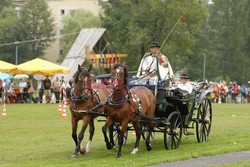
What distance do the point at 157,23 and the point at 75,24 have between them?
134ft

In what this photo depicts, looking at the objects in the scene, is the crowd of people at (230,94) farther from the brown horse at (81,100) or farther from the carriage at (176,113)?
the brown horse at (81,100)

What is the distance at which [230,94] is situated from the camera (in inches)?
2274

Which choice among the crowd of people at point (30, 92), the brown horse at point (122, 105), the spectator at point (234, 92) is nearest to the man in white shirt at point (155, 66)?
the brown horse at point (122, 105)

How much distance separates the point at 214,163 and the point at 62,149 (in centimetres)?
450

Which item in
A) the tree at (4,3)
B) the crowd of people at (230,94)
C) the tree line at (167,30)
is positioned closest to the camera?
the crowd of people at (230,94)

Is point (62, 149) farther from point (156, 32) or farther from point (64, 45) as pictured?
point (64, 45)

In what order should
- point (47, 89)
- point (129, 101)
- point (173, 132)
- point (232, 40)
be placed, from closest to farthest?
point (129, 101) < point (173, 132) < point (47, 89) < point (232, 40)

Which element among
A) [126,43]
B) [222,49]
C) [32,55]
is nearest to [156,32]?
[126,43]

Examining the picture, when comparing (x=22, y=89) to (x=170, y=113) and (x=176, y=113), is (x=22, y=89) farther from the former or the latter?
(x=176, y=113)

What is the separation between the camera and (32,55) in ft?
319

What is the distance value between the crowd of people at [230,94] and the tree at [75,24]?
4023 cm

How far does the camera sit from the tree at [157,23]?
58750 mm

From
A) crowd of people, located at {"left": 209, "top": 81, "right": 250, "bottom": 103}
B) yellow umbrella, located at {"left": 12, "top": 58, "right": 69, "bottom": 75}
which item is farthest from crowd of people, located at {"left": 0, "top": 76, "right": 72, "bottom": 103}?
crowd of people, located at {"left": 209, "top": 81, "right": 250, "bottom": 103}

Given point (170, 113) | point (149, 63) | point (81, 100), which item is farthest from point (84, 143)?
point (149, 63)
